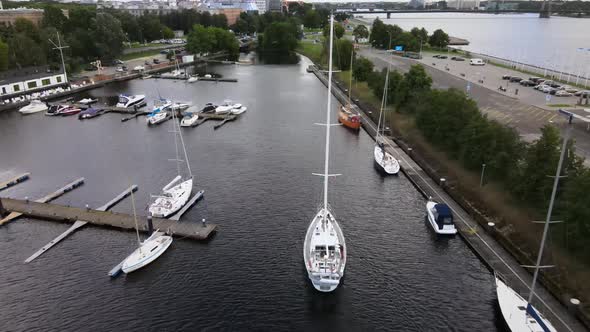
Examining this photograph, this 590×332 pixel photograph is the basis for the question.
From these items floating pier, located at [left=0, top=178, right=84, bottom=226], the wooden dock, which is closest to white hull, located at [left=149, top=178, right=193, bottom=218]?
the wooden dock

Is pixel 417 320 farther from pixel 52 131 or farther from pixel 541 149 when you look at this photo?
pixel 52 131

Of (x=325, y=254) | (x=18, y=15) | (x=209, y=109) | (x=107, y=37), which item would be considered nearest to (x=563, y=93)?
(x=325, y=254)

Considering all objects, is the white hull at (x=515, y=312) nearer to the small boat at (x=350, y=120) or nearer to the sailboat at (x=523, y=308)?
the sailboat at (x=523, y=308)

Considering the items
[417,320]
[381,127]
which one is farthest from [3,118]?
[417,320]

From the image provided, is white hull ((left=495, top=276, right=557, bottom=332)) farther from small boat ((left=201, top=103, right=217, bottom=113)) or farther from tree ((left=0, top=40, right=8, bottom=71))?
tree ((left=0, top=40, right=8, bottom=71))

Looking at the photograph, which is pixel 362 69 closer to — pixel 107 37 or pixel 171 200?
pixel 171 200

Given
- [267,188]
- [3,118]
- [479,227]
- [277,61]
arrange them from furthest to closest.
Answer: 1. [277,61]
2. [3,118]
3. [267,188]
4. [479,227]
